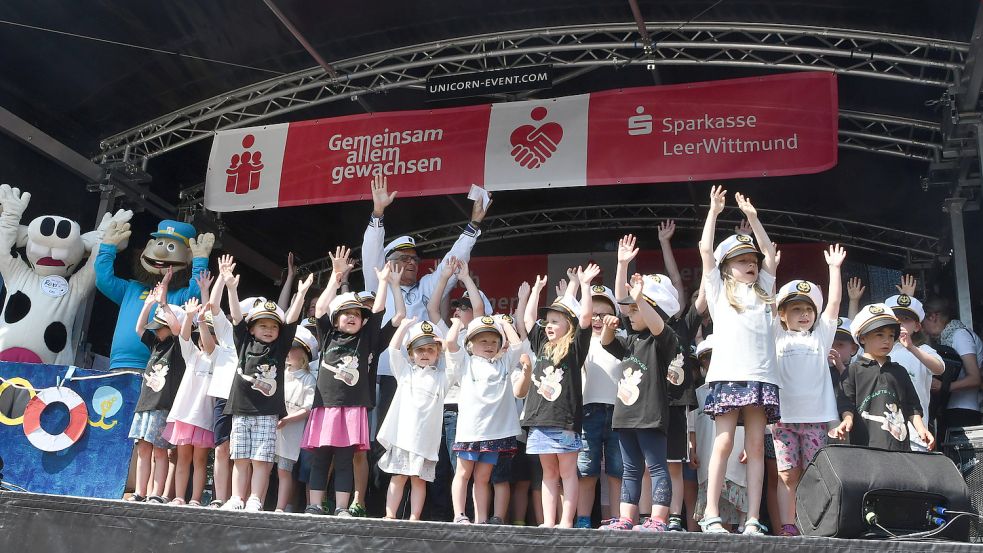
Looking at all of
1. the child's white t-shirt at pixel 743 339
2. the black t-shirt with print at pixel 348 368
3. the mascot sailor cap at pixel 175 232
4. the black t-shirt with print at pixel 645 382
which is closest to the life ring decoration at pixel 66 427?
the mascot sailor cap at pixel 175 232

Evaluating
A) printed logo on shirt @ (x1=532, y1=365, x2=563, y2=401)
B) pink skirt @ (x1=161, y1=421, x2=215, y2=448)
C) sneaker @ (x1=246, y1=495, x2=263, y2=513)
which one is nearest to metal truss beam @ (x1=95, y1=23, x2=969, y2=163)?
printed logo on shirt @ (x1=532, y1=365, x2=563, y2=401)

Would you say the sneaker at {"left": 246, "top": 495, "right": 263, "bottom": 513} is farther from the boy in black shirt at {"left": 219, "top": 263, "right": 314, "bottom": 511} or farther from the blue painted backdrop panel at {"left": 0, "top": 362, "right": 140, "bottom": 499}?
the blue painted backdrop panel at {"left": 0, "top": 362, "right": 140, "bottom": 499}

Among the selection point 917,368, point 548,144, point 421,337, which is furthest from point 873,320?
point 548,144

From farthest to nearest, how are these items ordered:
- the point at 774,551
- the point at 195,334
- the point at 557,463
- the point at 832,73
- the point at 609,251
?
1. the point at 609,251
2. the point at 832,73
3. the point at 195,334
4. the point at 557,463
5. the point at 774,551

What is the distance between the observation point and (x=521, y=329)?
580cm

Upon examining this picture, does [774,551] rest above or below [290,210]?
below

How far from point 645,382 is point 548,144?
10.9ft

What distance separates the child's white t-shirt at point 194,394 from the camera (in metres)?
5.68

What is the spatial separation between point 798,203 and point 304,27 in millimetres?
5592

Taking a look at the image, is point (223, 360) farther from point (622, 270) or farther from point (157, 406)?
point (622, 270)

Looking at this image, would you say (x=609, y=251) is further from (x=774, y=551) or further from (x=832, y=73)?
(x=774, y=551)

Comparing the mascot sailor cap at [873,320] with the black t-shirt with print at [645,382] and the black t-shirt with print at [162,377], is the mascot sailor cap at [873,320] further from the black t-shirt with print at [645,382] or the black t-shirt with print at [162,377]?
the black t-shirt with print at [162,377]

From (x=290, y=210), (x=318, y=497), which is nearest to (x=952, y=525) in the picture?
(x=318, y=497)

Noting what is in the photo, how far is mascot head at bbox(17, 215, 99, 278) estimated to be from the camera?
7.29m
